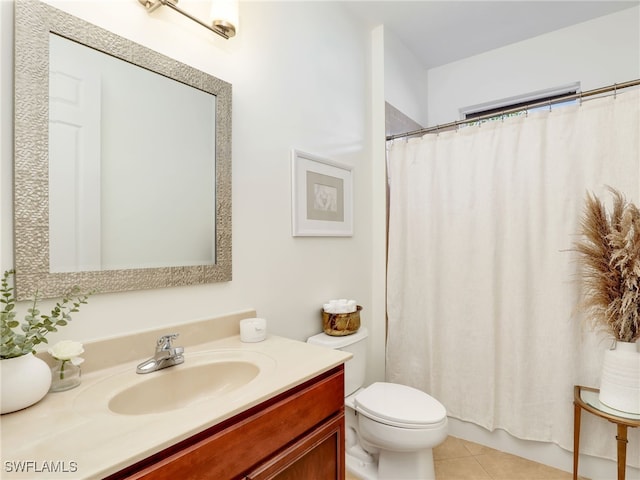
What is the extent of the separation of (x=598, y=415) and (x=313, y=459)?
1.28m

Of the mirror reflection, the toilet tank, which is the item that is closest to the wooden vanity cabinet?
the toilet tank

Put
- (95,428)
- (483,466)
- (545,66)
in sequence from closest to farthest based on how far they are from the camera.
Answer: (95,428) → (483,466) → (545,66)

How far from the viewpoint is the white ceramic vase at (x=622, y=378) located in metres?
1.44

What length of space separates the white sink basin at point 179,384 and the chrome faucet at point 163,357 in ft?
0.05

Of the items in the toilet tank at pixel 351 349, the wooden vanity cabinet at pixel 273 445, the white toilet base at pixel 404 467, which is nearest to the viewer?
the wooden vanity cabinet at pixel 273 445

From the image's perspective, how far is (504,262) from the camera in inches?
75.8

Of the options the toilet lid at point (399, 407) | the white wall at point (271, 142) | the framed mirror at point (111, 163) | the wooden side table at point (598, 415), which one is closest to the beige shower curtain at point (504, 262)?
the wooden side table at point (598, 415)

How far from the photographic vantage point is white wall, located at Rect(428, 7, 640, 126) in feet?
7.06

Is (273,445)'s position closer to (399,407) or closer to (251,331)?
(251,331)

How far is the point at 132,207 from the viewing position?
1.12 m

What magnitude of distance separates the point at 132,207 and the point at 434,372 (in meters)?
1.92

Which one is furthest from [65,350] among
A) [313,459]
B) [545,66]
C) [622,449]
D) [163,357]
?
[545,66]

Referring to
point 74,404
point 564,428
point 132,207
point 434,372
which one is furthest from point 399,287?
point 74,404

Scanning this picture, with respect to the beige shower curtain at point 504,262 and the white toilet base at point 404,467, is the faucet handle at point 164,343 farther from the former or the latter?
the beige shower curtain at point 504,262
